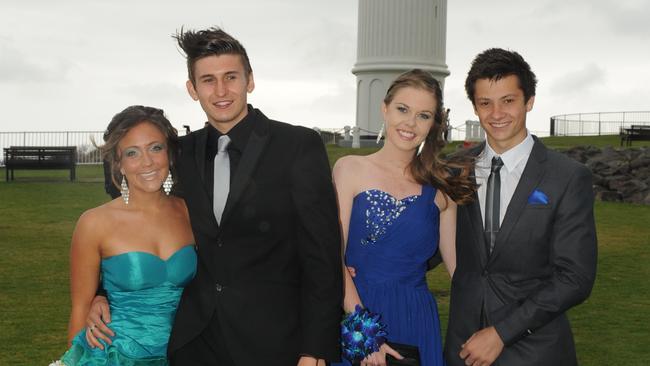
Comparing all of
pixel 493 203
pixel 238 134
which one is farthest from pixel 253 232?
pixel 493 203

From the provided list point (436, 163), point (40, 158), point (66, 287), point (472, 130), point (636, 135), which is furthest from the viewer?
point (472, 130)

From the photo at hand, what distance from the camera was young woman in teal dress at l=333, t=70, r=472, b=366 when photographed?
15.8 ft

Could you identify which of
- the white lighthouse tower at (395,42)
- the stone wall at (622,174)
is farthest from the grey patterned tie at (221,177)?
the white lighthouse tower at (395,42)

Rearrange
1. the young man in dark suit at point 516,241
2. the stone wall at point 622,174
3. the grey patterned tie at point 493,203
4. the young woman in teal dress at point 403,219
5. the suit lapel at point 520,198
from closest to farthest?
the young man in dark suit at point 516,241, the suit lapel at point 520,198, the grey patterned tie at point 493,203, the young woman in teal dress at point 403,219, the stone wall at point 622,174

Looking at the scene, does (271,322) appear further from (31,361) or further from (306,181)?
(31,361)

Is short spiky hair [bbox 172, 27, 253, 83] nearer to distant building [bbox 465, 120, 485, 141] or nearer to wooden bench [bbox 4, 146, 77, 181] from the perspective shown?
wooden bench [bbox 4, 146, 77, 181]

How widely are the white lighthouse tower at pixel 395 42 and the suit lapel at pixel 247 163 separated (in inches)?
1391

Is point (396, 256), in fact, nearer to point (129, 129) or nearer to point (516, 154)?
point (516, 154)

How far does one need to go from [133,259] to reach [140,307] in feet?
0.85

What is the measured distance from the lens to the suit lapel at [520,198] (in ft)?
13.9

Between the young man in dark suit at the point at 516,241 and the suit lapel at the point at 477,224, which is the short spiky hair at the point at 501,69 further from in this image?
the suit lapel at the point at 477,224

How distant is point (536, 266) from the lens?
4.23m

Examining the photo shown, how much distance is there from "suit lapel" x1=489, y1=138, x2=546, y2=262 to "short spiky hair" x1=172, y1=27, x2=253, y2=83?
5.01 ft

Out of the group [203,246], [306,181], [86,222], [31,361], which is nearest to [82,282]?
[86,222]
